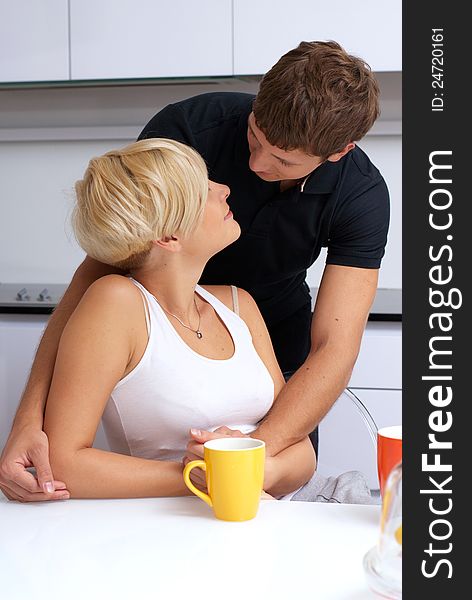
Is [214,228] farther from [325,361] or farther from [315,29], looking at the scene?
[315,29]

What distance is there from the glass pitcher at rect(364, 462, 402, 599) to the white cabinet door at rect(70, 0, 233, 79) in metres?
2.20

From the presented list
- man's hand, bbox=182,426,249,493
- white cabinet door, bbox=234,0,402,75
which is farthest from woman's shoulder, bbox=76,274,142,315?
white cabinet door, bbox=234,0,402,75

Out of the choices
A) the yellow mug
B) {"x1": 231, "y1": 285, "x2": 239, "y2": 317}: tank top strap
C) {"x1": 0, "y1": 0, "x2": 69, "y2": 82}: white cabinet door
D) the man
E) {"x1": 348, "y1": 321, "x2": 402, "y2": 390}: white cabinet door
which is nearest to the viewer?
the yellow mug

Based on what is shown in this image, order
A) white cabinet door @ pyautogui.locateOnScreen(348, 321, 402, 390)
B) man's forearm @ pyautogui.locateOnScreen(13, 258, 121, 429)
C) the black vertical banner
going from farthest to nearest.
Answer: white cabinet door @ pyautogui.locateOnScreen(348, 321, 402, 390)
man's forearm @ pyautogui.locateOnScreen(13, 258, 121, 429)
the black vertical banner

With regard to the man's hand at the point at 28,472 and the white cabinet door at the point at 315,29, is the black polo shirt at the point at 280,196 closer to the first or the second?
the man's hand at the point at 28,472

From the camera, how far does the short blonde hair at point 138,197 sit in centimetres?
133

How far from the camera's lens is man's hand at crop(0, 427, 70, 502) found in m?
1.14

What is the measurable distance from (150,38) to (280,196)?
3.98ft

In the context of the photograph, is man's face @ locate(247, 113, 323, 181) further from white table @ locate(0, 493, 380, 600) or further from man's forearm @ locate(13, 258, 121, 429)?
white table @ locate(0, 493, 380, 600)

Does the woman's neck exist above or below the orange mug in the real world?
above

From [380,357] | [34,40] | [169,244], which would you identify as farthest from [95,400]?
[34,40]

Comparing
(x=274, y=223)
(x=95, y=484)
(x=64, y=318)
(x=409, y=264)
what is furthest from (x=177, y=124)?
(x=409, y=264)

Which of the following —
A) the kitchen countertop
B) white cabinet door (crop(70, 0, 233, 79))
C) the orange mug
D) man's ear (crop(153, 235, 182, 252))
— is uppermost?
white cabinet door (crop(70, 0, 233, 79))

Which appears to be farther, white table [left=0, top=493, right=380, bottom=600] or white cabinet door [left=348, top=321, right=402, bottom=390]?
white cabinet door [left=348, top=321, right=402, bottom=390]
